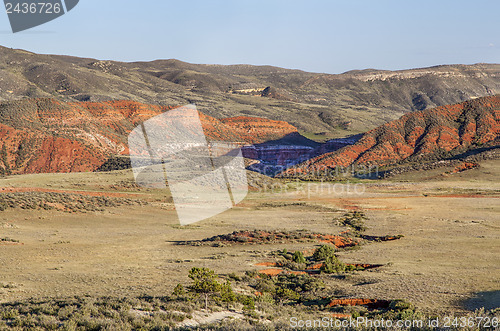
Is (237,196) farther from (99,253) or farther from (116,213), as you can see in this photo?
(99,253)

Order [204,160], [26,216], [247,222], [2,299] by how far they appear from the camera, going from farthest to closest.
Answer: [204,160] → [247,222] → [26,216] → [2,299]

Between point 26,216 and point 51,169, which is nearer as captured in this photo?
point 26,216

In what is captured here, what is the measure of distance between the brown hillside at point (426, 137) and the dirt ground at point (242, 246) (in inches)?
1071

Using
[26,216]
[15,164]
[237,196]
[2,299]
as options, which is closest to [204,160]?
[237,196]

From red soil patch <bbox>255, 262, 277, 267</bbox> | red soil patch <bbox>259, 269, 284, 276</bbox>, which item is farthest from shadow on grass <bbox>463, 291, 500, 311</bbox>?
red soil patch <bbox>255, 262, 277, 267</bbox>

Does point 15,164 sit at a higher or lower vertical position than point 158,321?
higher

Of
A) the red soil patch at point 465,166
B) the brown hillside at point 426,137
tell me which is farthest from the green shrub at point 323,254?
the brown hillside at point 426,137

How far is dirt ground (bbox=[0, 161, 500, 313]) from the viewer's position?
20.3 meters

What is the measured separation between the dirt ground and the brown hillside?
27.2 meters

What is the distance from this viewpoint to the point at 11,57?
6929 inches

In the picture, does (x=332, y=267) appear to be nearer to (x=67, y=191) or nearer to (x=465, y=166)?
(x=67, y=191)

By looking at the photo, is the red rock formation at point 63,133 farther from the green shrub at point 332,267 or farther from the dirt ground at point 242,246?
the green shrub at point 332,267

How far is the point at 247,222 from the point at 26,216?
65.6 ft

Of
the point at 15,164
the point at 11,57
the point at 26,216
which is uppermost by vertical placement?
the point at 11,57
